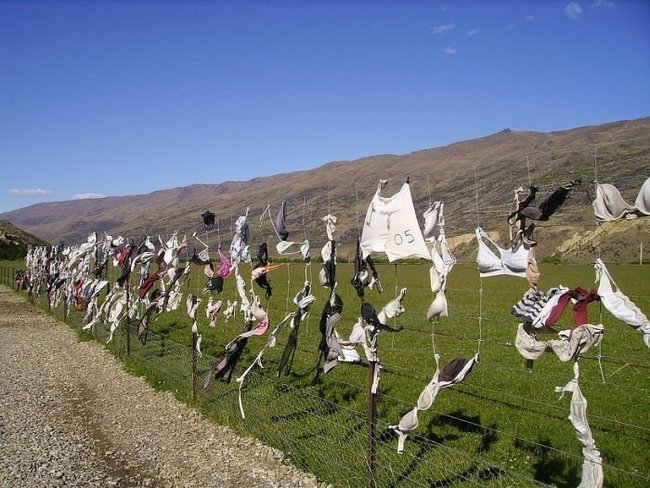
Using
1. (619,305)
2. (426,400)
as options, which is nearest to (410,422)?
(426,400)

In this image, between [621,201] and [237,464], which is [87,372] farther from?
[621,201]

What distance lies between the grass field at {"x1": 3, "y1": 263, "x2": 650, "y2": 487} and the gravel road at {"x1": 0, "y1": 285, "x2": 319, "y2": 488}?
39 centimetres

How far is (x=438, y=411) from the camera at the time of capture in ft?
25.1

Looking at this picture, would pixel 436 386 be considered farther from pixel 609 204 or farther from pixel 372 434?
pixel 609 204

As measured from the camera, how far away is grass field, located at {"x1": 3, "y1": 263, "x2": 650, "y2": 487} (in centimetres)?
578

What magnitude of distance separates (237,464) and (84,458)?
6.64 feet

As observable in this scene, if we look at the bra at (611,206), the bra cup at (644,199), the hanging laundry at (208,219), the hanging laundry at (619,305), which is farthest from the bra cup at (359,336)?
the hanging laundry at (208,219)

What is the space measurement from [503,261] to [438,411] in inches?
133

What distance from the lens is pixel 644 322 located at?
4.04m

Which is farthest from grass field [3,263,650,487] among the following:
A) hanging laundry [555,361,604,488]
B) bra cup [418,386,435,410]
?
bra cup [418,386,435,410]

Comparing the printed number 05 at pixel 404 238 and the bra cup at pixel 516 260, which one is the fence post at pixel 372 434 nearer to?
the printed number 05 at pixel 404 238

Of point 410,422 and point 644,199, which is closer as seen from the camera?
point 644,199

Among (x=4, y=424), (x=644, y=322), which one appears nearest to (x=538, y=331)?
(x=644, y=322)

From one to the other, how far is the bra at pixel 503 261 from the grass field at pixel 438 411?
77 cm
